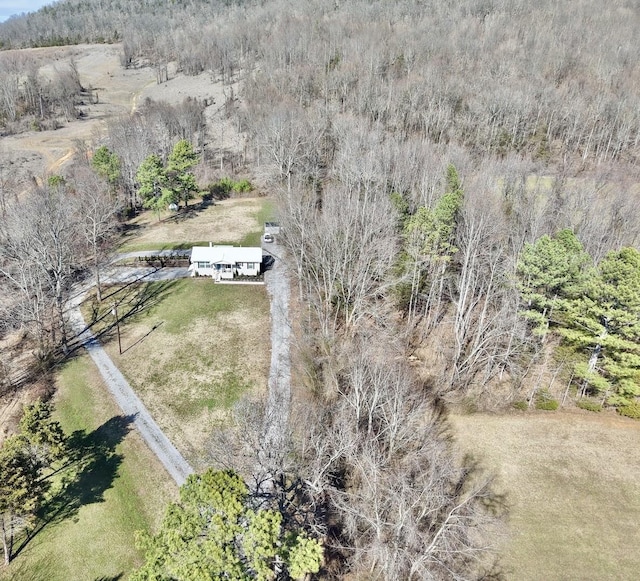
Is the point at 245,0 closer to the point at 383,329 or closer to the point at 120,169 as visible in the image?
the point at 120,169

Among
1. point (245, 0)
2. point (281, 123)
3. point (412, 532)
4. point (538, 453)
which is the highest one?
point (245, 0)

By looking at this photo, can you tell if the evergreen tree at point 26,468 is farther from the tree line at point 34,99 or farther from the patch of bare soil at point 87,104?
the tree line at point 34,99

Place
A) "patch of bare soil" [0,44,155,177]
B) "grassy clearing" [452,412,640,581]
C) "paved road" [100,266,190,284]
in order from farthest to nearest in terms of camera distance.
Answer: "patch of bare soil" [0,44,155,177]
"paved road" [100,266,190,284]
"grassy clearing" [452,412,640,581]

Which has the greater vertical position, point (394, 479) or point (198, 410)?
point (394, 479)

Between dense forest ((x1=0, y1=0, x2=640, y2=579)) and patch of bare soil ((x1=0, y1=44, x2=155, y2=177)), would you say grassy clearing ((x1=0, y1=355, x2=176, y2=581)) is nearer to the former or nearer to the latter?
dense forest ((x1=0, y1=0, x2=640, y2=579))

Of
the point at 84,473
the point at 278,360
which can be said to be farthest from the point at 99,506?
the point at 278,360

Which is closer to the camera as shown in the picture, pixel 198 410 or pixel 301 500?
pixel 301 500

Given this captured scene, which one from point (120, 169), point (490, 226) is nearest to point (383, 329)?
point (490, 226)

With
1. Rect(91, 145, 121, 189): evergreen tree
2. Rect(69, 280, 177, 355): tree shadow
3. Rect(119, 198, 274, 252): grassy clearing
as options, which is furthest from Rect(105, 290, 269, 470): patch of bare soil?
Rect(91, 145, 121, 189): evergreen tree
